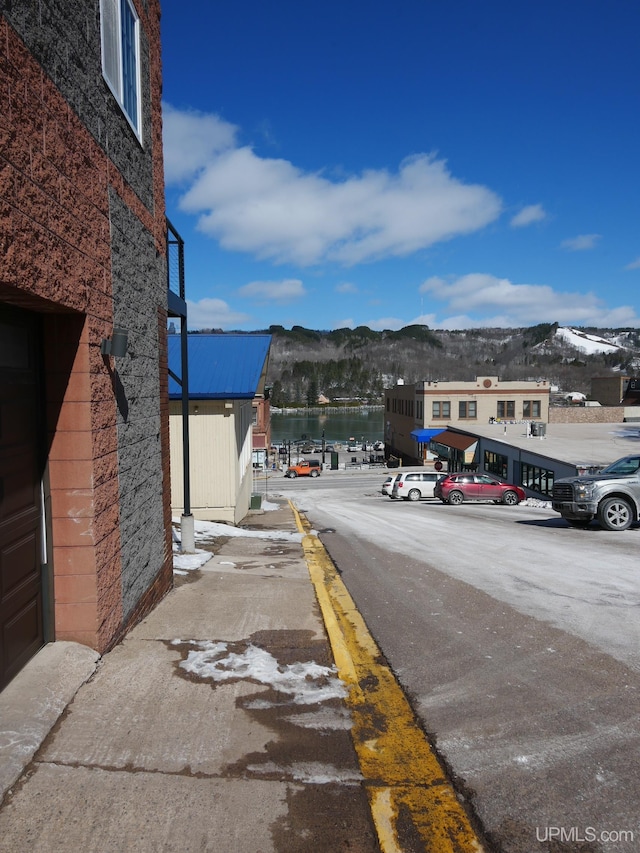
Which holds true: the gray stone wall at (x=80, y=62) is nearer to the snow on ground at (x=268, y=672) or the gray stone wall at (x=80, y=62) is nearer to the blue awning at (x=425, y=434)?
the snow on ground at (x=268, y=672)

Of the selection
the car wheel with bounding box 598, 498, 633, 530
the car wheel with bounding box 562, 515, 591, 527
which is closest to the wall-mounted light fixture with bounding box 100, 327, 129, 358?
the car wheel with bounding box 598, 498, 633, 530

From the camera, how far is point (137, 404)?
229 inches

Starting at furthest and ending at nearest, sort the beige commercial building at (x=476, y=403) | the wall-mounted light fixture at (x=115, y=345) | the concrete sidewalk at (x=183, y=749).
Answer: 1. the beige commercial building at (x=476, y=403)
2. the wall-mounted light fixture at (x=115, y=345)
3. the concrete sidewalk at (x=183, y=749)

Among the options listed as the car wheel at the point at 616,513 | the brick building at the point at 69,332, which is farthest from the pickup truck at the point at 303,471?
the brick building at the point at 69,332

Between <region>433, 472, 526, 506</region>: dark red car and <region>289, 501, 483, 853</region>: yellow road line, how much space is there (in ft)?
81.2

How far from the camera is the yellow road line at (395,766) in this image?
2.84 meters

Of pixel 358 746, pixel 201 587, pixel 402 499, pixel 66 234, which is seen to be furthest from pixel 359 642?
pixel 402 499

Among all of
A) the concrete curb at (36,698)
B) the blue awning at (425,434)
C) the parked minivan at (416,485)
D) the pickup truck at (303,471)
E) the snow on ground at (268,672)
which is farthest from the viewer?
the pickup truck at (303,471)

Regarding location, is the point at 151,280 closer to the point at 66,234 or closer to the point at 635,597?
the point at 66,234

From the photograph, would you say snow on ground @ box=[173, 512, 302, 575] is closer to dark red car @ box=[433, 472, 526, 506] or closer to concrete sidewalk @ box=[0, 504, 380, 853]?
concrete sidewalk @ box=[0, 504, 380, 853]

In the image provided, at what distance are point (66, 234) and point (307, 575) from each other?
6109 mm

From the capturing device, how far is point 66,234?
394 centimetres

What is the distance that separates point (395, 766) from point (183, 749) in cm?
116

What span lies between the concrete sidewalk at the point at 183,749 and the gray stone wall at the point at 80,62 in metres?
3.72
